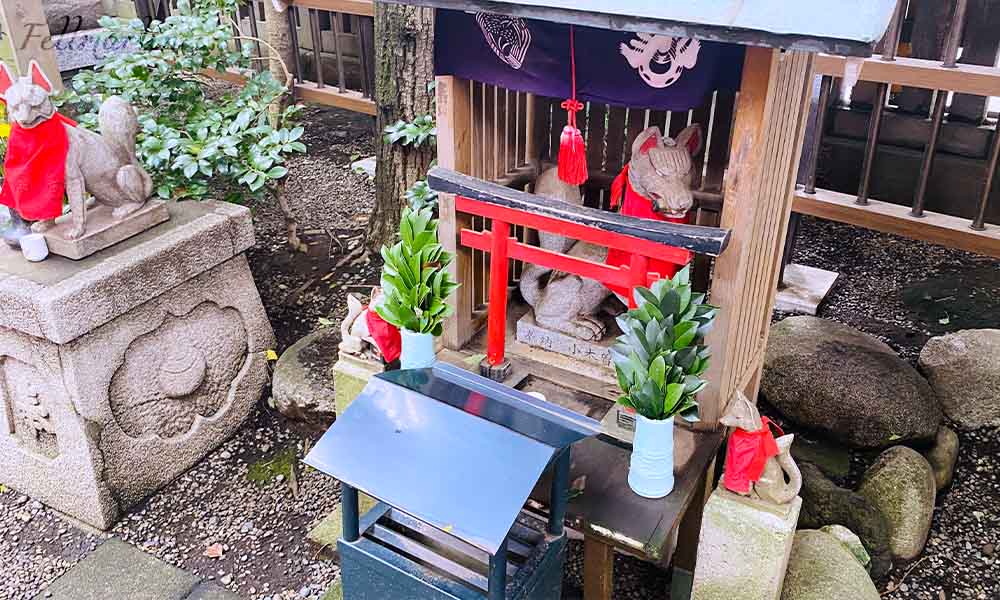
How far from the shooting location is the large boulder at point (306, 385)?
5363mm

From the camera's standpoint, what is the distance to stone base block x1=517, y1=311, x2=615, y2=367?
13.5ft

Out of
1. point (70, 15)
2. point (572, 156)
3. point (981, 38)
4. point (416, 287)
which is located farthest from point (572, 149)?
point (70, 15)

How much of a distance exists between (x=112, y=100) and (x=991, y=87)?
17.4 feet

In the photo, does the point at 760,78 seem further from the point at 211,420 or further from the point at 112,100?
the point at 211,420

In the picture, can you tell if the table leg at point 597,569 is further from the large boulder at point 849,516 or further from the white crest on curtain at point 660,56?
the white crest on curtain at point 660,56

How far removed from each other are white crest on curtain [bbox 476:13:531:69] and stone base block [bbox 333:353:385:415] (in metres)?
1.60

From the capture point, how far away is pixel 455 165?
3939 mm

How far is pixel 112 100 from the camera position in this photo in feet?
15.5

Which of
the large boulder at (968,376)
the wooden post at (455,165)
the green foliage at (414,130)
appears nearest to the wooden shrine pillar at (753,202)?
the wooden post at (455,165)

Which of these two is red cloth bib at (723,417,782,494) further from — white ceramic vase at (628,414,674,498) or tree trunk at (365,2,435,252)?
tree trunk at (365,2,435,252)

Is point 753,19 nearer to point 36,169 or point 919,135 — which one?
point 36,169

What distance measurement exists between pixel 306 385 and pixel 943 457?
4.00m

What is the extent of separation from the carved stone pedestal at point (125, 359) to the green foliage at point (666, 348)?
2.96 meters

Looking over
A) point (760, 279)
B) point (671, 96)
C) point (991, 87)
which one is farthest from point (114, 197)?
point (991, 87)
